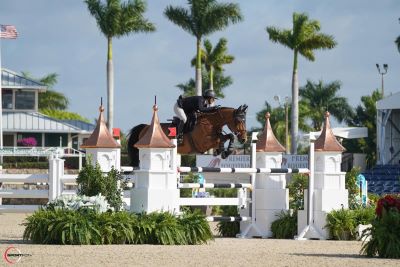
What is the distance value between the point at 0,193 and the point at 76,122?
5392 cm

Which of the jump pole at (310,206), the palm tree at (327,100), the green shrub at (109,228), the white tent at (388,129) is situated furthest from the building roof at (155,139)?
the palm tree at (327,100)

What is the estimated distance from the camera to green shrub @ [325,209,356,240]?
785 inches

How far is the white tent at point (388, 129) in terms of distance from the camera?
186 feet

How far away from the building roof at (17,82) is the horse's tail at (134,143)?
148ft

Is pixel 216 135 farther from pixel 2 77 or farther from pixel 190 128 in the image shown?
pixel 2 77

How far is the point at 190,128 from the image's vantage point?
2427 centimetres

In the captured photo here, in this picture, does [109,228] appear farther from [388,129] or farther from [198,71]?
[198,71]

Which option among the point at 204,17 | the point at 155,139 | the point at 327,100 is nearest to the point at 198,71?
the point at 204,17

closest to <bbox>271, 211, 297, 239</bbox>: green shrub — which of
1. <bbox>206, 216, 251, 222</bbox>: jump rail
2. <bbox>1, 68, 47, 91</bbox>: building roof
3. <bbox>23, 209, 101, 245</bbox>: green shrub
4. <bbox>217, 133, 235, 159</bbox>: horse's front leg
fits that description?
<bbox>206, 216, 251, 222</bbox>: jump rail

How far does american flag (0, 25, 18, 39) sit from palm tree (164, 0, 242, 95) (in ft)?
28.7

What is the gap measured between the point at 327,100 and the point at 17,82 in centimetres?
3162

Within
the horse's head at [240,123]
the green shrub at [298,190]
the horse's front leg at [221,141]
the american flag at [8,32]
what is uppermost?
the american flag at [8,32]

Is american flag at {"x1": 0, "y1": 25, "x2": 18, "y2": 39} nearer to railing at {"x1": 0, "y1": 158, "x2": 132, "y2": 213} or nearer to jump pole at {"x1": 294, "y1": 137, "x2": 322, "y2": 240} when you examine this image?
railing at {"x1": 0, "y1": 158, "x2": 132, "y2": 213}

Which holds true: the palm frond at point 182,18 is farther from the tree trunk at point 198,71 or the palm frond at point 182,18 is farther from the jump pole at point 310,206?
the jump pole at point 310,206
